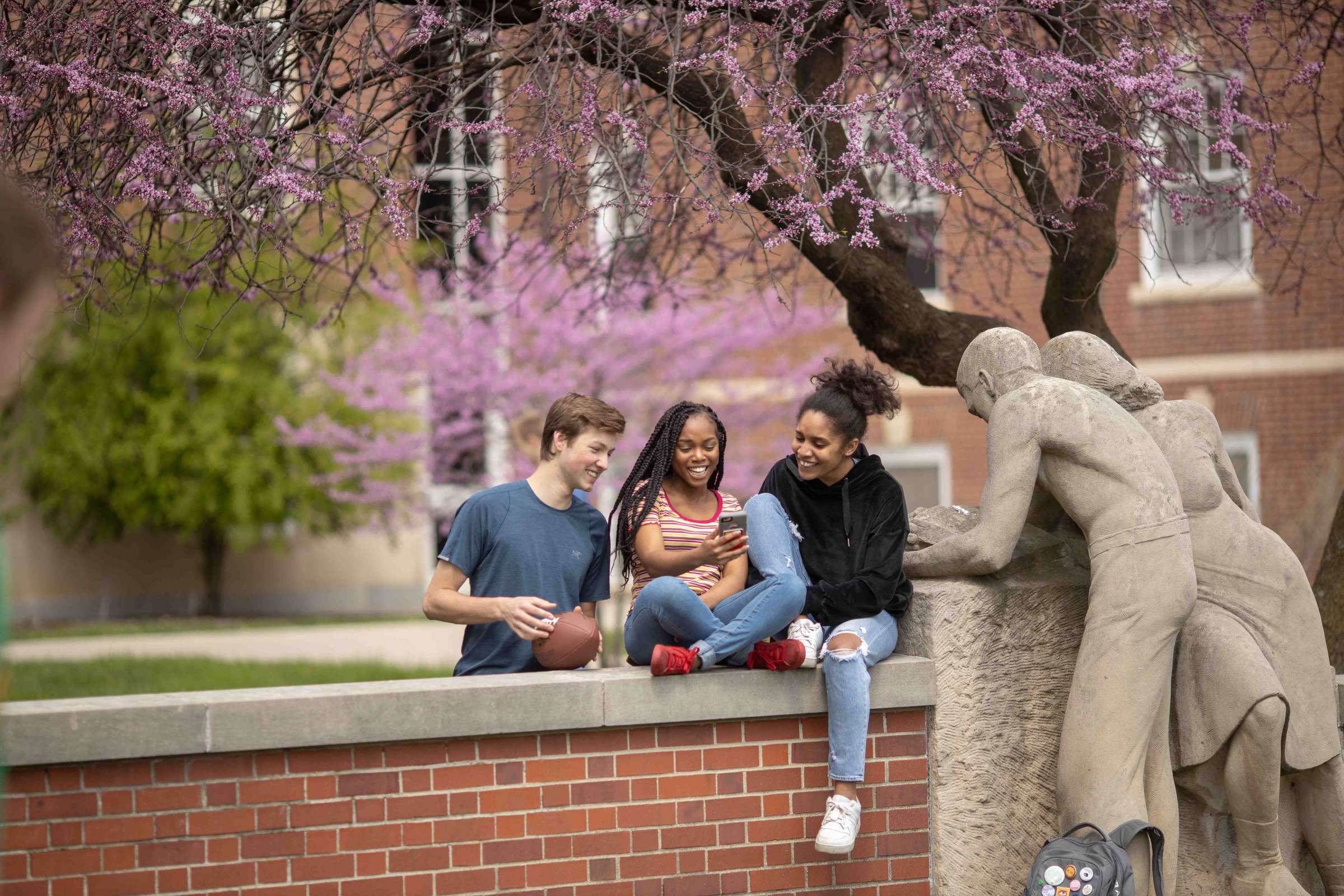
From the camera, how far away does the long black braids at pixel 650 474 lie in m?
5.04

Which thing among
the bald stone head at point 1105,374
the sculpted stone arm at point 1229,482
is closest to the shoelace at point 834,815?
the bald stone head at point 1105,374

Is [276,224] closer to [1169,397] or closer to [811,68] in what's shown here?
[811,68]

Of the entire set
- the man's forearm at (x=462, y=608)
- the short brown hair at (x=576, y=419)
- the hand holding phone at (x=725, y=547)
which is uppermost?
the short brown hair at (x=576, y=419)

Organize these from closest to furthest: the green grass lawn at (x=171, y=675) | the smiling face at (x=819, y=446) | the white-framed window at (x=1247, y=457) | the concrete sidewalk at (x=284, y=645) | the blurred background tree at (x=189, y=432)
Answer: the smiling face at (x=819, y=446) < the green grass lawn at (x=171, y=675) < the concrete sidewalk at (x=284, y=645) < the white-framed window at (x=1247, y=457) < the blurred background tree at (x=189, y=432)

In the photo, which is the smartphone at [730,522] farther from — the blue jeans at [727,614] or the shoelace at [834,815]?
the shoelace at [834,815]

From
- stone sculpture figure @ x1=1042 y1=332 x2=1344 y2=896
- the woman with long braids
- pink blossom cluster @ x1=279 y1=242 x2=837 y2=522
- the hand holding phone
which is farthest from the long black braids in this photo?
pink blossom cluster @ x1=279 y1=242 x2=837 y2=522

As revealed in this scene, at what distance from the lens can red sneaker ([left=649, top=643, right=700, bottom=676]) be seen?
4.59 meters

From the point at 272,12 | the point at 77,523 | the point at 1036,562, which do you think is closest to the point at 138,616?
the point at 77,523

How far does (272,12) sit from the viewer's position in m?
5.91

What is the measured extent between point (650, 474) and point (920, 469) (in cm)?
1363

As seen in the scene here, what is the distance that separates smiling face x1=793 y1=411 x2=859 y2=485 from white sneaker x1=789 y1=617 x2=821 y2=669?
54cm

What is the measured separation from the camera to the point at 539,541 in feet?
16.2

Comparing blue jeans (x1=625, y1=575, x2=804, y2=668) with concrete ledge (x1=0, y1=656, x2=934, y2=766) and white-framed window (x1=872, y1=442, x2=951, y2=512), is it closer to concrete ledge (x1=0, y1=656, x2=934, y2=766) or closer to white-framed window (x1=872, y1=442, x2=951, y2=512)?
concrete ledge (x1=0, y1=656, x2=934, y2=766)

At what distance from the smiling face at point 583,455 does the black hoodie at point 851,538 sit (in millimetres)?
623
